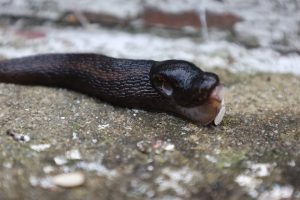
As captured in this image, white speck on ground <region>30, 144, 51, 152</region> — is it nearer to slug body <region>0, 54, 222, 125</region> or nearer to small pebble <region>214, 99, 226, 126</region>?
slug body <region>0, 54, 222, 125</region>

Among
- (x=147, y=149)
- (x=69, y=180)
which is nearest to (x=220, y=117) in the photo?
(x=147, y=149)

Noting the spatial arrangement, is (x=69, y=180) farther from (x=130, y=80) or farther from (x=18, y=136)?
(x=130, y=80)

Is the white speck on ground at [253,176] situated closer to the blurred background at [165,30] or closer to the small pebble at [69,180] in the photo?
the small pebble at [69,180]

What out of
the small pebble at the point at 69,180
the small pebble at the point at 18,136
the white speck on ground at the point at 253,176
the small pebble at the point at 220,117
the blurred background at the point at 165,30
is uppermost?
the blurred background at the point at 165,30

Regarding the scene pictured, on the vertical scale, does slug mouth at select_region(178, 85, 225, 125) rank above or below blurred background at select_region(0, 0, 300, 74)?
below

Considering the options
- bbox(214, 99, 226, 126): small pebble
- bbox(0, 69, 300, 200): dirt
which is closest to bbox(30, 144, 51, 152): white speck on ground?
bbox(0, 69, 300, 200): dirt

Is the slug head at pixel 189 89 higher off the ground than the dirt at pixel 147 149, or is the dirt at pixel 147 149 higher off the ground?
the slug head at pixel 189 89

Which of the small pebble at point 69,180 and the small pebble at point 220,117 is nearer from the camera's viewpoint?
the small pebble at point 69,180

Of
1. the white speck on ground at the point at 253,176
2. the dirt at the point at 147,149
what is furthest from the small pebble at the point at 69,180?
the white speck on ground at the point at 253,176
